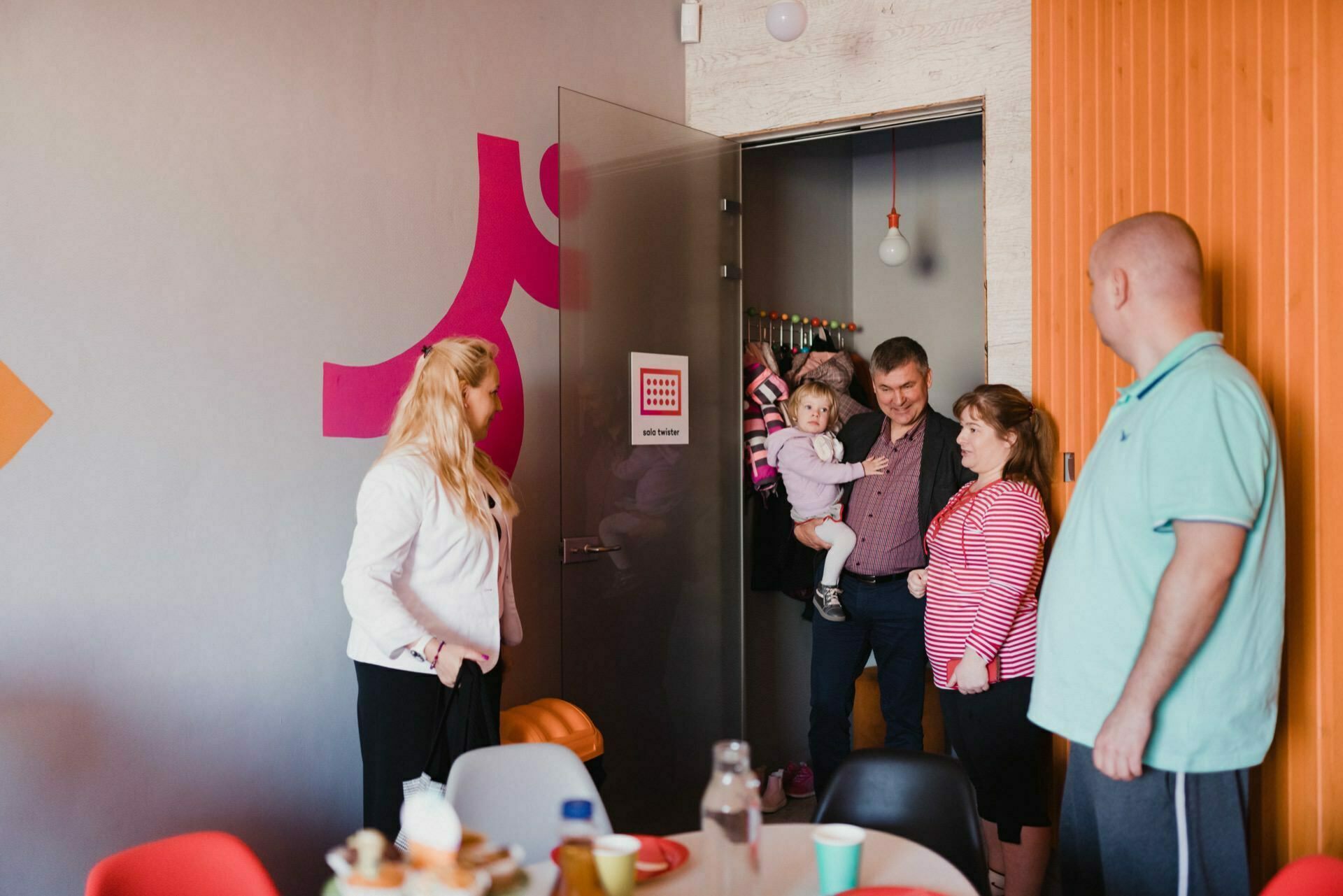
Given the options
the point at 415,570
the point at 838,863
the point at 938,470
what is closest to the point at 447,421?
the point at 415,570

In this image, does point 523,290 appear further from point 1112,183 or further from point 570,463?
point 1112,183

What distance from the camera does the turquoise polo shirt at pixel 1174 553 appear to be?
1922 millimetres

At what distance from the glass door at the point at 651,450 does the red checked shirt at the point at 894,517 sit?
2.29 feet

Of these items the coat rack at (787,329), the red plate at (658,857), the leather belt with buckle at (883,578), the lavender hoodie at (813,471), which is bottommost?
the red plate at (658,857)

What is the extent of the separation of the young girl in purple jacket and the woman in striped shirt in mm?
764

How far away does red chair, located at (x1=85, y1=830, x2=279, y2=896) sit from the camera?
1.79 meters

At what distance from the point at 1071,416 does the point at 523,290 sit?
1.92m

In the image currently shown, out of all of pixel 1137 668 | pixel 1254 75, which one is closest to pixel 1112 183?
pixel 1254 75

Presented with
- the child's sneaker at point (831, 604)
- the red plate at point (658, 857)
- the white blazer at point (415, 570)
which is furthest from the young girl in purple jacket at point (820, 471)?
the red plate at point (658, 857)

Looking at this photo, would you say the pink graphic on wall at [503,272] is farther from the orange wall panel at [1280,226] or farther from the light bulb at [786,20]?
the orange wall panel at [1280,226]

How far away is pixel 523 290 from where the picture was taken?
379 centimetres

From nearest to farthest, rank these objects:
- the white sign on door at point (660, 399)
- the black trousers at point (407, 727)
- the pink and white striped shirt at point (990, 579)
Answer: the black trousers at point (407, 727)
the pink and white striped shirt at point (990, 579)
the white sign on door at point (660, 399)

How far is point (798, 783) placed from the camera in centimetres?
486

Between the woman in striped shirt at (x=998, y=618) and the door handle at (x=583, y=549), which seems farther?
the door handle at (x=583, y=549)
